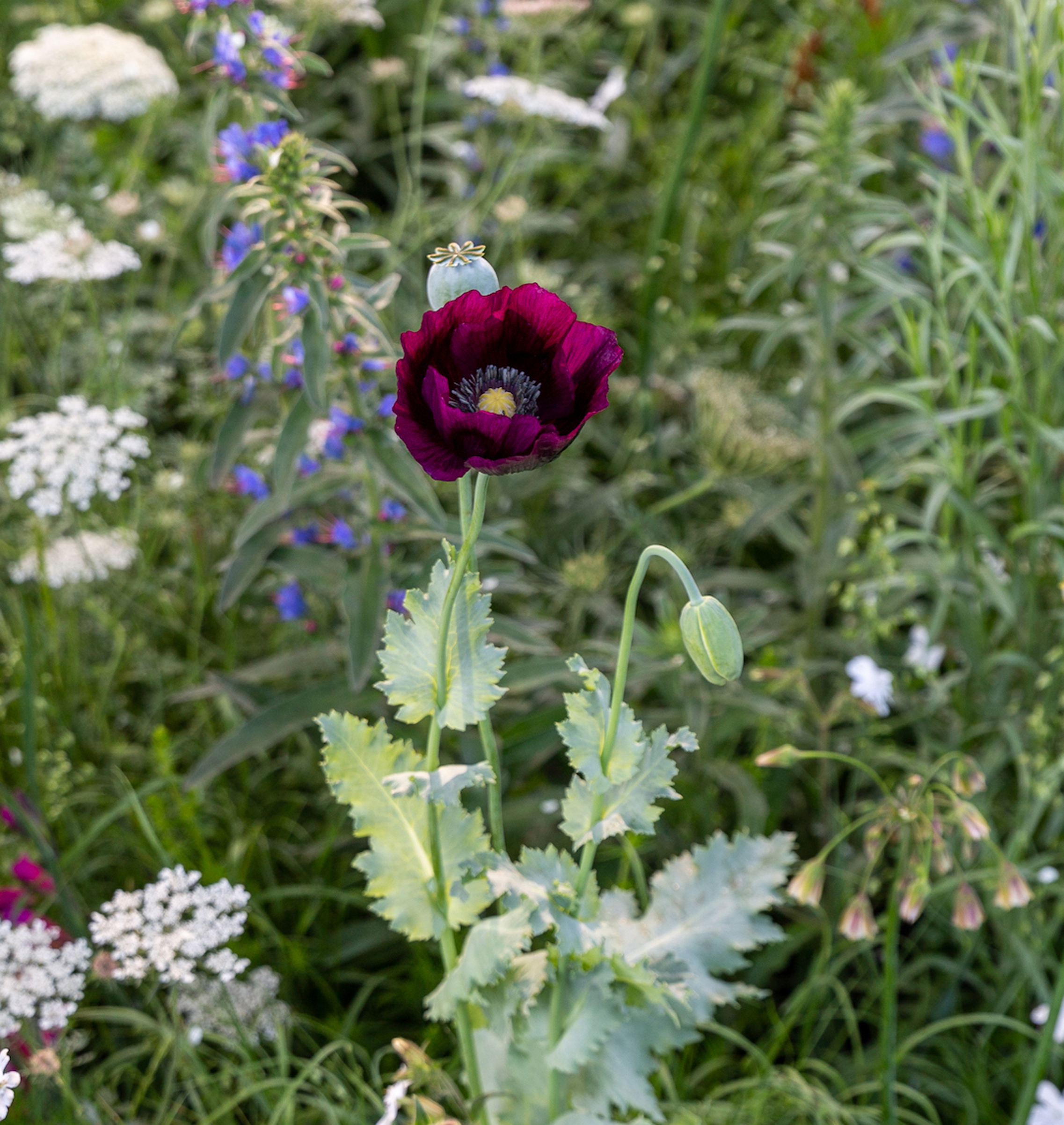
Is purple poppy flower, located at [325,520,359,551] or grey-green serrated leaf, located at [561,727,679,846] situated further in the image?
purple poppy flower, located at [325,520,359,551]

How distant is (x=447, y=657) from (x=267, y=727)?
0.74 metres

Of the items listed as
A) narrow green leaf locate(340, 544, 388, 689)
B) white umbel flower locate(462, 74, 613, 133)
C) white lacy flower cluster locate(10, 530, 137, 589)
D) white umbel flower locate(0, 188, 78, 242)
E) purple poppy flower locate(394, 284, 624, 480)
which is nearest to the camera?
purple poppy flower locate(394, 284, 624, 480)

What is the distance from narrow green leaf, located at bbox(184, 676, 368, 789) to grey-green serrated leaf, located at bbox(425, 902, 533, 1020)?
61cm

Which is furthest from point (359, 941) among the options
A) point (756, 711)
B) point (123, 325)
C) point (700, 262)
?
point (700, 262)

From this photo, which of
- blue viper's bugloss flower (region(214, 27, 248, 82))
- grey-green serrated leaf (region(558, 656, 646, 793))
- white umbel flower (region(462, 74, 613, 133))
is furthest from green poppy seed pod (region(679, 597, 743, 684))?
white umbel flower (region(462, 74, 613, 133))

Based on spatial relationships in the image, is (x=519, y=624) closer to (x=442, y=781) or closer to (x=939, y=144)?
(x=442, y=781)

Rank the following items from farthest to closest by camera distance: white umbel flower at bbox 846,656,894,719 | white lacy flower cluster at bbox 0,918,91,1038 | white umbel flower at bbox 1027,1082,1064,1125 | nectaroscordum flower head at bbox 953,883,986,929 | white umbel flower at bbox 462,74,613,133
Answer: white umbel flower at bbox 462,74,613,133, white umbel flower at bbox 846,656,894,719, white umbel flower at bbox 1027,1082,1064,1125, nectaroscordum flower head at bbox 953,883,986,929, white lacy flower cluster at bbox 0,918,91,1038

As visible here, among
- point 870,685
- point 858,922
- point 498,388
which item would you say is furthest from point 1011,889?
point 498,388

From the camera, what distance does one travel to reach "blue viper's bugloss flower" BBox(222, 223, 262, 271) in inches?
68.7

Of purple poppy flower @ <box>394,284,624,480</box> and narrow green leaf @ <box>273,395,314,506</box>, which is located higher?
purple poppy flower @ <box>394,284,624,480</box>

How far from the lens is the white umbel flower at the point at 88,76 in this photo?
2.44m

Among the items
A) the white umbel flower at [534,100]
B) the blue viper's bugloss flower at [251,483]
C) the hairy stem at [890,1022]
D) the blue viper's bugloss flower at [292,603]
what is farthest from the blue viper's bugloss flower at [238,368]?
the hairy stem at [890,1022]

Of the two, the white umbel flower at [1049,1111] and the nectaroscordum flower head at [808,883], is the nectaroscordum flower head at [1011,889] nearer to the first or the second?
the nectaroscordum flower head at [808,883]

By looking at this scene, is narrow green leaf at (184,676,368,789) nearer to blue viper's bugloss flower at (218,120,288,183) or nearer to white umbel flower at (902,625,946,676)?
blue viper's bugloss flower at (218,120,288,183)
